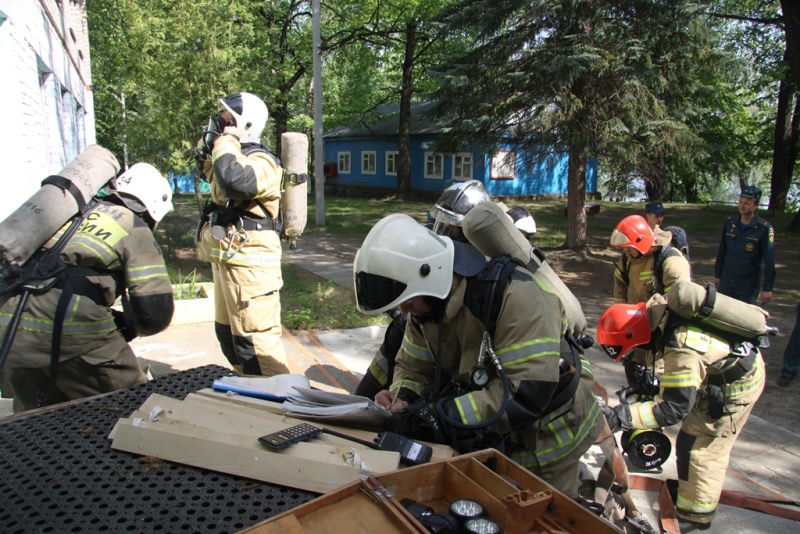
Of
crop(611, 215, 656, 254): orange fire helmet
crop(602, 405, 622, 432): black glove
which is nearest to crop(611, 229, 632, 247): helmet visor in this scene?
crop(611, 215, 656, 254): orange fire helmet

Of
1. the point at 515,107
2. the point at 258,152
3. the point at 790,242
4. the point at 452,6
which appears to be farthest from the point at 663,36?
the point at 258,152

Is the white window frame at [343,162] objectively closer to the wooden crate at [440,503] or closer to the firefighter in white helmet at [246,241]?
the firefighter in white helmet at [246,241]

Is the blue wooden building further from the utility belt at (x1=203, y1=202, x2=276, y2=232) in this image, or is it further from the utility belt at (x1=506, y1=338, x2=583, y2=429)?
the utility belt at (x1=506, y1=338, x2=583, y2=429)

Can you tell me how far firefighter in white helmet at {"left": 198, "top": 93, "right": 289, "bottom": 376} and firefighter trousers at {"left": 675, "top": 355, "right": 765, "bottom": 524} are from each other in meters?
2.74

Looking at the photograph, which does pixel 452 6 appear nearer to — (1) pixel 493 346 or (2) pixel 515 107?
(2) pixel 515 107

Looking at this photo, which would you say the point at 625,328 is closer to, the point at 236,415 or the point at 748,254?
the point at 236,415

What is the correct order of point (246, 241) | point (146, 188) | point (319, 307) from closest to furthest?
1. point (146, 188)
2. point (246, 241)
3. point (319, 307)

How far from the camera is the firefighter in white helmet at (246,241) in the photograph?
4011 millimetres

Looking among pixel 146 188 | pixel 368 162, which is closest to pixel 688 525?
pixel 146 188

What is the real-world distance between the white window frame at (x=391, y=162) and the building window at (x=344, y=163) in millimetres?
4144

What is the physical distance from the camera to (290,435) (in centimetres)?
169

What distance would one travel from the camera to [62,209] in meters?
2.54

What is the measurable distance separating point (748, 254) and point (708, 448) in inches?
154

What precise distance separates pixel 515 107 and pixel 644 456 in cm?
808
